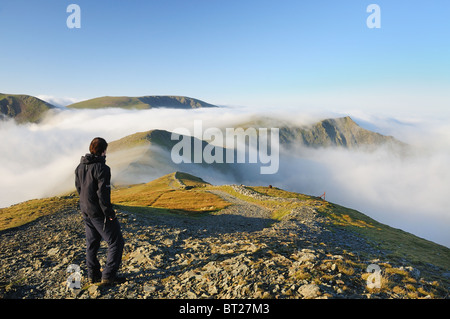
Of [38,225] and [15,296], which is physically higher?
[15,296]

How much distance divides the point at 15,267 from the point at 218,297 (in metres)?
12.2

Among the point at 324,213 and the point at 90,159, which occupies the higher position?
the point at 90,159

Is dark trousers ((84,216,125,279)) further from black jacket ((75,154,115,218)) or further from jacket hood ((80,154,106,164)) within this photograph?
jacket hood ((80,154,106,164))

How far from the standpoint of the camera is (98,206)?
32.7ft

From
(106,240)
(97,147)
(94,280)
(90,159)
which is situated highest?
(97,147)

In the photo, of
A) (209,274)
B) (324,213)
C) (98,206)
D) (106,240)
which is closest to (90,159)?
(98,206)

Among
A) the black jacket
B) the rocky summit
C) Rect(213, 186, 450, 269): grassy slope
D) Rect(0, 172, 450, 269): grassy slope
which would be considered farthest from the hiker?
Rect(213, 186, 450, 269): grassy slope

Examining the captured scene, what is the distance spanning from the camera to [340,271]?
1139 centimetres

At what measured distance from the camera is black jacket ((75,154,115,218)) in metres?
9.64

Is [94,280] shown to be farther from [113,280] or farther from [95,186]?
[95,186]

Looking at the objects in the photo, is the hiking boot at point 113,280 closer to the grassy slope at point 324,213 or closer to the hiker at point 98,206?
the hiker at point 98,206

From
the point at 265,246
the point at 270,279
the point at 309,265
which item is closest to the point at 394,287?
the point at 309,265

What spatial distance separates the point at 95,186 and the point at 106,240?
2284 millimetres

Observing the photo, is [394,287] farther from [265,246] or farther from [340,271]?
[265,246]
